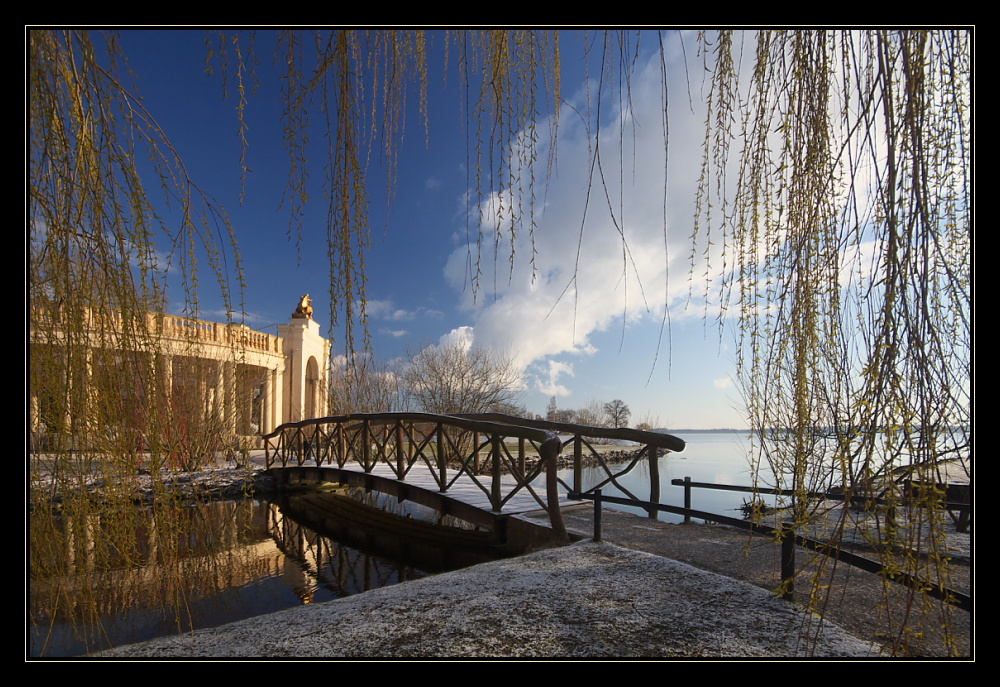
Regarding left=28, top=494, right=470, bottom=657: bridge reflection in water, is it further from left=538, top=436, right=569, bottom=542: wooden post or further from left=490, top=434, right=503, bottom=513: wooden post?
left=538, top=436, right=569, bottom=542: wooden post

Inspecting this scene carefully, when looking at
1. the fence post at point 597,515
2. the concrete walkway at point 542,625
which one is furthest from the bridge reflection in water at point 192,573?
the fence post at point 597,515

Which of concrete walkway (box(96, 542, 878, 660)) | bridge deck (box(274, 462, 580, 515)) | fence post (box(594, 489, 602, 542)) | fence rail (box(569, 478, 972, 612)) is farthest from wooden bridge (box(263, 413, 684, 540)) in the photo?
concrete walkway (box(96, 542, 878, 660))

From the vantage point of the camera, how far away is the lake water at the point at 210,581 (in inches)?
59.4

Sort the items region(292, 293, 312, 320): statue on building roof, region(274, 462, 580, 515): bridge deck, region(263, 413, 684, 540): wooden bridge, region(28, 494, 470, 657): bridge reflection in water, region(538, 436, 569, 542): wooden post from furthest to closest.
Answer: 1. region(292, 293, 312, 320): statue on building roof
2. region(274, 462, 580, 515): bridge deck
3. region(263, 413, 684, 540): wooden bridge
4. region(538, 436, 569, 542): wooden post
5. region(28, 494, 470, 657): bridge reflection in water

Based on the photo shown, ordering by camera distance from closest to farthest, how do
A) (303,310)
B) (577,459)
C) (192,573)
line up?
(192,573), (577,459), (303,310)

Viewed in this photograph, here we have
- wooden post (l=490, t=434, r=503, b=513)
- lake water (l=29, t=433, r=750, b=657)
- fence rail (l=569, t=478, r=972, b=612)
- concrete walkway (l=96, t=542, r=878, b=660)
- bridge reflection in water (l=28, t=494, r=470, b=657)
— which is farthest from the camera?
wooden post (l=490, t=434, r=503, b=513)

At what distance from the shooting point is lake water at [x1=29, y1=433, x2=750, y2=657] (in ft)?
4.95

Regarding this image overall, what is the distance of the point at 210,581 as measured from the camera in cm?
454

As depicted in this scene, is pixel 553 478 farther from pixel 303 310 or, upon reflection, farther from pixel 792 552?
pixel 303 310

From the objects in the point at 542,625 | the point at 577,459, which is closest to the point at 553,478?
the point at 577,459

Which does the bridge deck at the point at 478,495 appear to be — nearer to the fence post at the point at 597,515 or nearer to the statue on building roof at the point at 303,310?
the fence post at the point at 597,515

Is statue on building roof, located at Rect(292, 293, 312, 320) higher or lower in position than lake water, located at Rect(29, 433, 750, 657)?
higher

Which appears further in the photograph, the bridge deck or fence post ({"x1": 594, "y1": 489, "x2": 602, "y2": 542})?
the bridge deck
